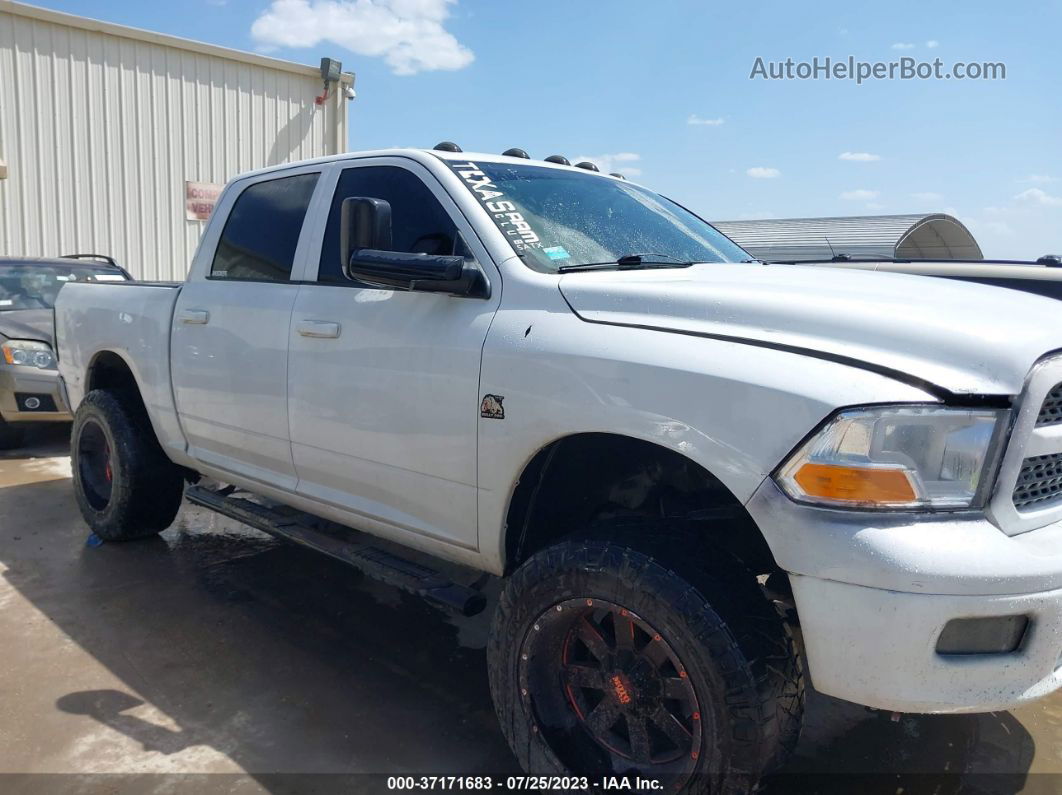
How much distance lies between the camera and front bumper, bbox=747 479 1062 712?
181cm

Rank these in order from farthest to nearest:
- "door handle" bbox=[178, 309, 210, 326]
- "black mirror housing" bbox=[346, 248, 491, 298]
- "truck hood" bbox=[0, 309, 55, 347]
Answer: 1. "truck hood" bbox=[0, 309, 55, 347]
2. "door handle" bbox=[178, 309, 210, 326]
3. "black mirror housing" bbox=[346, 248, 491, 298]

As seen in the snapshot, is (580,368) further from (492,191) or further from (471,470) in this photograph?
(492,191)

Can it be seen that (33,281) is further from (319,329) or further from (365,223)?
(365,223)

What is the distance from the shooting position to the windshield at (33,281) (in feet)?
25.5

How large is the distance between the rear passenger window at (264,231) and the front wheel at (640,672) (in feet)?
6.52

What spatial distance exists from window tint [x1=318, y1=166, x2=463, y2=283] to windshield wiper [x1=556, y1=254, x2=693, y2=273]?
0.43m

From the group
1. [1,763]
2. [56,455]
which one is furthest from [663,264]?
[56,455]

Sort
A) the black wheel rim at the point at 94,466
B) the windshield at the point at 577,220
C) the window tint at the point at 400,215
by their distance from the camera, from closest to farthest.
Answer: the windshield at the point at 577,220, the window tint at the point at 400,215, the black wheel rim at the point at 94,466

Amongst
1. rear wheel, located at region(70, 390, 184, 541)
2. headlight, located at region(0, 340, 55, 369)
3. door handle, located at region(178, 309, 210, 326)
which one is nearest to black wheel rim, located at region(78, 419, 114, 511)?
rear wheel, located at region(70, 390, 184, 541)

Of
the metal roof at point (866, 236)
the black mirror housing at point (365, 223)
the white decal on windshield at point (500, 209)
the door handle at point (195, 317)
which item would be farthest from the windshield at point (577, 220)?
the metal roof at point (866, 236)

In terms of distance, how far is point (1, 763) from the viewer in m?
2.70

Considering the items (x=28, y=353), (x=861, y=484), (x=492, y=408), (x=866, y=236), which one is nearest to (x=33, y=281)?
(x=28, y=353)

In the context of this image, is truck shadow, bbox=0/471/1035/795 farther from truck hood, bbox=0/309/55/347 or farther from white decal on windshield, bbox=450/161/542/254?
truck hood, bbox=0/309/55/347

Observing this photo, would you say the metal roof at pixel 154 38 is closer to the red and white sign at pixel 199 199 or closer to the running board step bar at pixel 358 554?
the red and white sign at pixel 199 199
